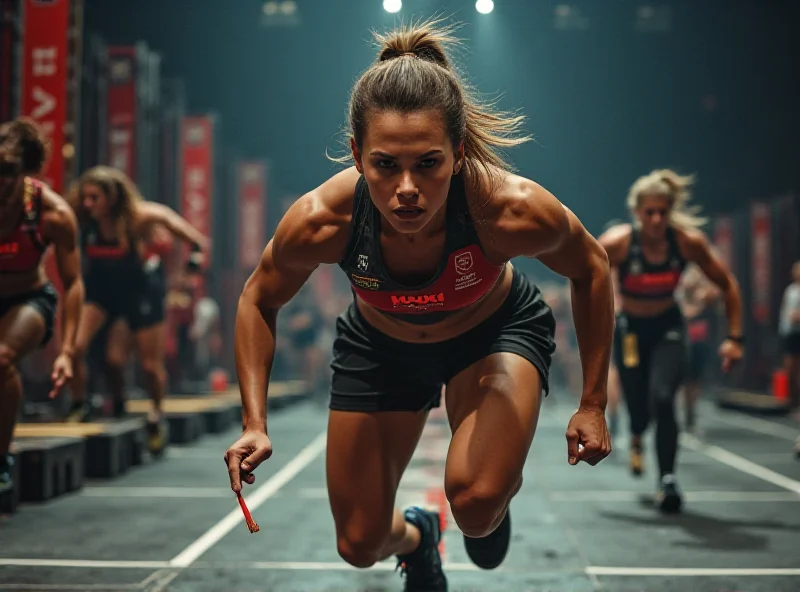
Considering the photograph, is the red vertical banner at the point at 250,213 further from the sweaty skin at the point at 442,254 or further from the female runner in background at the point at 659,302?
the sweaty skin at the point at 442,254

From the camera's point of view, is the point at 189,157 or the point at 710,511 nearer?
the point at 710,511

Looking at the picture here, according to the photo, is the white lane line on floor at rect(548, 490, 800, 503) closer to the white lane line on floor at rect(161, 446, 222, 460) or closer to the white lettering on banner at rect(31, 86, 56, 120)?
the white lane line on floor at rect(161, 446, 222, 460)

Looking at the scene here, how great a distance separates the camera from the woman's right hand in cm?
216

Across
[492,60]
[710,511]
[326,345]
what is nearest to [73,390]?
[710,511]

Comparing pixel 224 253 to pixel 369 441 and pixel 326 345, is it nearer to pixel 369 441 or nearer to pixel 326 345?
pixel 326 345

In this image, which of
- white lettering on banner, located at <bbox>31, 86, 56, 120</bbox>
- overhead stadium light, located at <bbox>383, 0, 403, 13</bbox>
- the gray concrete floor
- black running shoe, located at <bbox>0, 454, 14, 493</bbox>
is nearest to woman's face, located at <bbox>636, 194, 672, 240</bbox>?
the gray concrete floor

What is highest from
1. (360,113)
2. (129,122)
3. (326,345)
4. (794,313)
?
(129,122)

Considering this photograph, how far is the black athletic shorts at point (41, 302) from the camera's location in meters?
4.13

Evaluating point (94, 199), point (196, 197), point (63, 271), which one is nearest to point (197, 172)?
point (196, 197)

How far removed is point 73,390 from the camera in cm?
664

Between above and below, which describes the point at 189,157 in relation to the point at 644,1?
below

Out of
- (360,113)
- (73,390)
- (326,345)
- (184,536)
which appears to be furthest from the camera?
(326,345)

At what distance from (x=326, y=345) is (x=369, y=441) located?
13.8 metres

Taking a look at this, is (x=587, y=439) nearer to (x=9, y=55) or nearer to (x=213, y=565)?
(x=213, y=565)
